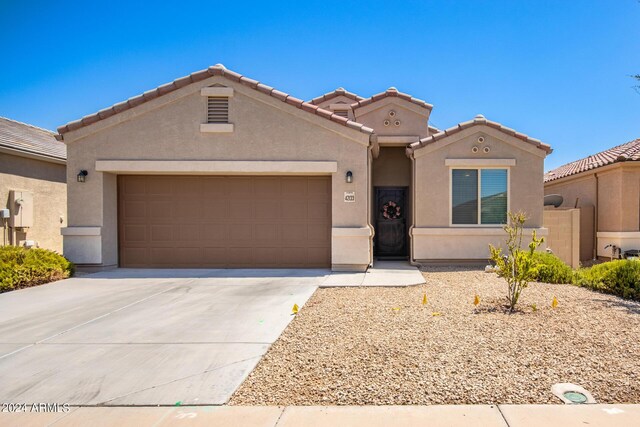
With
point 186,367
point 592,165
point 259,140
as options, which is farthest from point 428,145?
point 186,367

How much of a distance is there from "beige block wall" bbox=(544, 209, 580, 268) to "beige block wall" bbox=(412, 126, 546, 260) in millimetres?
1080

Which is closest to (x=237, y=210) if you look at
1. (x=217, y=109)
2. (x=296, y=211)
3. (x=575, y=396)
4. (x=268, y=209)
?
(x=268, y=209)

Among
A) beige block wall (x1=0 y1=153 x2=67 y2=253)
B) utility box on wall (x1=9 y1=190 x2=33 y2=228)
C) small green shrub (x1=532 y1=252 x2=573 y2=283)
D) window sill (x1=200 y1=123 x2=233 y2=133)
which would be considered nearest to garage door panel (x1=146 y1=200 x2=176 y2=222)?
window sill (x1=200 y1=123 x2=233 y2=133)

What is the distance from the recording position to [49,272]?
928 centimetres

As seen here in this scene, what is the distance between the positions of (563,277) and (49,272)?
11.3 meters

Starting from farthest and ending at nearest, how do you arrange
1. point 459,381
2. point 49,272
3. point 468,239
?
1. point 468,239
2. point 49,272
3. point 459,381

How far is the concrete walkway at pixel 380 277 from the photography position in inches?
342

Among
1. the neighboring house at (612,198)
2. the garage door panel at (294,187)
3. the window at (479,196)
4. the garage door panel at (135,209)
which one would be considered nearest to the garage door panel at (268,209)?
the garage door panel at (294,187)

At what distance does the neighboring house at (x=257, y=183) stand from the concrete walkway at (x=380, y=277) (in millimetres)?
484

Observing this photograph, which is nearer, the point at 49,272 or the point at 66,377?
the point at 66,377

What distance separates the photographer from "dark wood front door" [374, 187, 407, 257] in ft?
44.4

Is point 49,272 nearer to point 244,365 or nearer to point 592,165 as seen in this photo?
point 244,365

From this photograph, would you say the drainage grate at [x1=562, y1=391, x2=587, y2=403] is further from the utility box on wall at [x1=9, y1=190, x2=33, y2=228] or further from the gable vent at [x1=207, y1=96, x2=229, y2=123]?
the utility box on wall at [x1=9, y1=190, x2=33, y2=228]

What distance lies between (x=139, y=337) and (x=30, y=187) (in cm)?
1052
